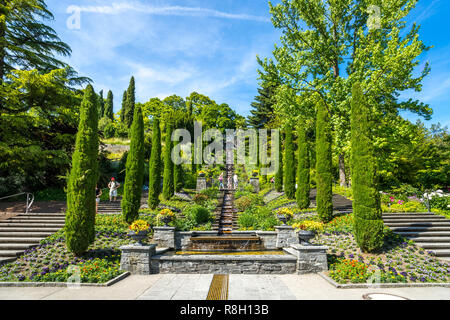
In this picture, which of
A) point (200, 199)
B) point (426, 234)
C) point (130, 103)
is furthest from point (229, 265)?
point (130, 103)

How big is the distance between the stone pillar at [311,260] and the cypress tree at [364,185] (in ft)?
5.65

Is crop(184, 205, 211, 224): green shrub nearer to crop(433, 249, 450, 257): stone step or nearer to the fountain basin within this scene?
the fountain basin

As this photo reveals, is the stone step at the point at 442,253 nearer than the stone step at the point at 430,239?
Yes

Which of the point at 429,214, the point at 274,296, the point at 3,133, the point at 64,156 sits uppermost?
the point at 3,133

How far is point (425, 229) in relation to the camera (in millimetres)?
9125

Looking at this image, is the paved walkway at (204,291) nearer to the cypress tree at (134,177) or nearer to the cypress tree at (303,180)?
the cypress tree at (134,177)

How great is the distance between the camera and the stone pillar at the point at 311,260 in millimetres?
6633

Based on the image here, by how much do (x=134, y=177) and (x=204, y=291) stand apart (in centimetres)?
729

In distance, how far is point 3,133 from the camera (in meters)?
13.5

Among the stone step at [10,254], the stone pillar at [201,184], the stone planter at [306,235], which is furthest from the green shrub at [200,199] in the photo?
the stone step at [10,254]

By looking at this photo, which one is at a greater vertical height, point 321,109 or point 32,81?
point 32,81
